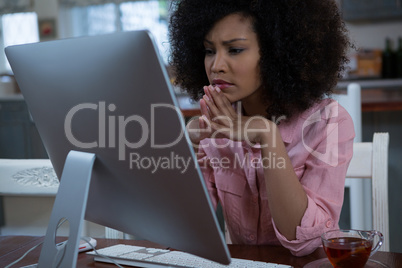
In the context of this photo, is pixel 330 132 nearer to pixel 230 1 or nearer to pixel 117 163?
pixel 230 1

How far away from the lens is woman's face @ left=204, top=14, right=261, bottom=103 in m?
1.05

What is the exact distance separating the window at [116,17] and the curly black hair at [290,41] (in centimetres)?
417

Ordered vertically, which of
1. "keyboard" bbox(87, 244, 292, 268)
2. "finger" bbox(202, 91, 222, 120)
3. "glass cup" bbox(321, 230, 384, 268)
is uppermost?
"finger" bbox(202, 91, 222, 120)

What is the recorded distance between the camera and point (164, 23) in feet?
17.3

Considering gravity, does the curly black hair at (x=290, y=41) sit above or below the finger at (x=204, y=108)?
above

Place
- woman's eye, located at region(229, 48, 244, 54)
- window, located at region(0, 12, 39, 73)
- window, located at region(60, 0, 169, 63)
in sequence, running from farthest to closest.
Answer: window, located at region(0, 12, 39, 73)
window, located at region(60, 0, 169, 63)
woman's eye, located at region(229, 48, 244, 54)

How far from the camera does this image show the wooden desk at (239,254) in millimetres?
849

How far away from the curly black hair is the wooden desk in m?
0.36

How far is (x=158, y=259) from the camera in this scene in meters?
0.86

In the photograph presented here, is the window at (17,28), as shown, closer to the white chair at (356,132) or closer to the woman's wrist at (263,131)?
the white chair at (356,132)

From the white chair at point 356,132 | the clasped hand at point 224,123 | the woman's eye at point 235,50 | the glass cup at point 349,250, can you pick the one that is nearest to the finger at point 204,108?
the clasped hand at point 224,123

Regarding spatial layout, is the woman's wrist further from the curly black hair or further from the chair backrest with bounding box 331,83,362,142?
the chair backrest with bounding box 331,83,362,142

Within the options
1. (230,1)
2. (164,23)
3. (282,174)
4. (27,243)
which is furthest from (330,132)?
(164,23)

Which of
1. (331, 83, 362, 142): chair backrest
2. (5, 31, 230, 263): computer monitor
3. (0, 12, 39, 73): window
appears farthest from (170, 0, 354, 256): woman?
(0, 12, 39, 73): window
